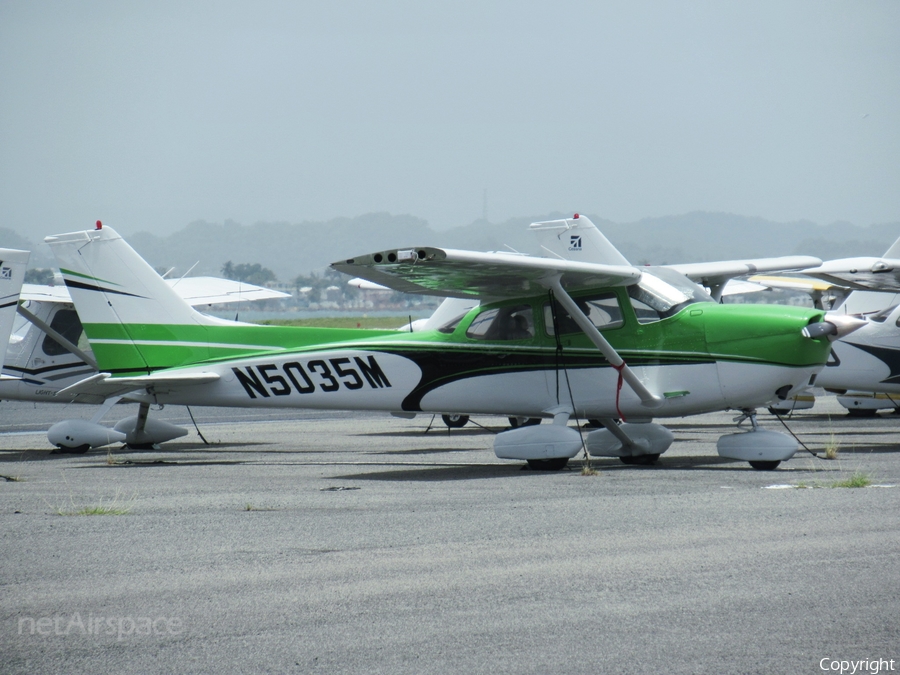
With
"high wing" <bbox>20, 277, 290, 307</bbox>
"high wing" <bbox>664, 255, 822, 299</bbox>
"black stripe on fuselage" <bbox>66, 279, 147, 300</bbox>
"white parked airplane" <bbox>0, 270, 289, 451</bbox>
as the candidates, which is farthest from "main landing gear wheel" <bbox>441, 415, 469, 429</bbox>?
"black stripe on fuselage" <bbox>66, 279, 147, 300</bbox>

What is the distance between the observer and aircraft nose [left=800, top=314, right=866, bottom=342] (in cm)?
962

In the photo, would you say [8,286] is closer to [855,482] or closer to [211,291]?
[855,482]

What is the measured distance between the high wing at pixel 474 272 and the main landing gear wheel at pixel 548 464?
192cm

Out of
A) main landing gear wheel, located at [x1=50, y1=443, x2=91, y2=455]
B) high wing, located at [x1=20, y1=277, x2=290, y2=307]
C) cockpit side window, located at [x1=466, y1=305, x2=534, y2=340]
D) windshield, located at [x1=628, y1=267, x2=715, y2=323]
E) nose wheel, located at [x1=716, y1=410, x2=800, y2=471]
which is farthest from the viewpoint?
high wing, located at [x1=20, y1=277, x2=290, y2=307]

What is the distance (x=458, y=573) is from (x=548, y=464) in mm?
5381

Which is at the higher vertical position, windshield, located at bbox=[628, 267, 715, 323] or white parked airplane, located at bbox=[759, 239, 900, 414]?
windshield, located at bbox=[628, 267, 715, 323]

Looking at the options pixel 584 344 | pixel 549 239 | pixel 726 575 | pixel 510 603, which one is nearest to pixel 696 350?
pixel 584 344

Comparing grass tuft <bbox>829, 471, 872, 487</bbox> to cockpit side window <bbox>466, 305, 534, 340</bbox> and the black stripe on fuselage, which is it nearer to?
cockpit side window <bbox>466, 305, 534, 340</bbox>

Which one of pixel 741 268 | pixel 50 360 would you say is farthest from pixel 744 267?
pixel 50 360

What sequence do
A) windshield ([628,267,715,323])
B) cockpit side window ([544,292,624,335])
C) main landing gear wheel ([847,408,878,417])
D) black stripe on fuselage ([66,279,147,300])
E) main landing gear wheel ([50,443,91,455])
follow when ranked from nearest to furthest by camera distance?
windshield ([628,267,715,323]) → cockpit side window ([544,292,624,335]) → black stripe on fuselage ([66,279,147,300]) → main landing gear wheel ([50,443,91,455]) → main landing gear wheel ([847,408,878,417])

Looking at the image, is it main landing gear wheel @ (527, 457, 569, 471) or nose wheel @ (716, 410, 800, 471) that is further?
main landing gear wheel @ (527, 457, 569, 471)

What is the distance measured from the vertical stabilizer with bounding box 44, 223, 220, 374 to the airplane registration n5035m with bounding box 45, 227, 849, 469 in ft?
0.14

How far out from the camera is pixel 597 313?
10734mm

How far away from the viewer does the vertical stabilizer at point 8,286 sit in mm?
8430
